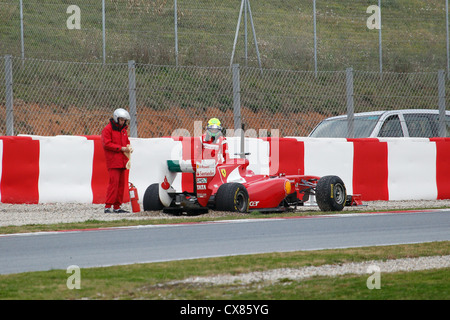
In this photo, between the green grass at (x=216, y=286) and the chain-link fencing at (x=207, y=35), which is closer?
the green grass at (x=216, y=286)

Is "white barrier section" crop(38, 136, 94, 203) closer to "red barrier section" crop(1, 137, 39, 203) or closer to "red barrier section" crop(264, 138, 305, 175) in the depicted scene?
"red barrier section" crop(1, 137, 39, 203)

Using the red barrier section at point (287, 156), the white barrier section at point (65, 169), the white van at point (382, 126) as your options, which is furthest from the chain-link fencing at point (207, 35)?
the white barrier section at point (65, 169)

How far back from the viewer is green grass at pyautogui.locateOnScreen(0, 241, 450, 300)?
6082 mm

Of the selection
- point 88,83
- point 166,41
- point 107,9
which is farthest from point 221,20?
point 88,83

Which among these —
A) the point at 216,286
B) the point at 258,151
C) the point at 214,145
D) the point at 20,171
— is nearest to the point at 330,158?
the point at 258,151

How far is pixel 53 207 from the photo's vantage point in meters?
14.0

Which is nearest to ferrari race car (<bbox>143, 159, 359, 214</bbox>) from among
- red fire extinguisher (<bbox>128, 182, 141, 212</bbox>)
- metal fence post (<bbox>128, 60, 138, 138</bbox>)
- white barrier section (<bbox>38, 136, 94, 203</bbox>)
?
red fire extinguisher (<bbox>128, 182, 141, 212</bbox>)

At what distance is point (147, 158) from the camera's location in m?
15.1

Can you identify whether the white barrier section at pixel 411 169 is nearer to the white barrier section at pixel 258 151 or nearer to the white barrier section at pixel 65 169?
the white barrier section at pixel 258 151

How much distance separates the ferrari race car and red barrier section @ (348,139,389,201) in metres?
2.18

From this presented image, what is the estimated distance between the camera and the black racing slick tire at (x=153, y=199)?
13023 mm

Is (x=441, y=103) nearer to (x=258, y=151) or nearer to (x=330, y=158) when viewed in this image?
(x=330, y=158)

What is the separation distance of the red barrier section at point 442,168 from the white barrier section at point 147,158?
4.98 meters

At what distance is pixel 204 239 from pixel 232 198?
300cm
